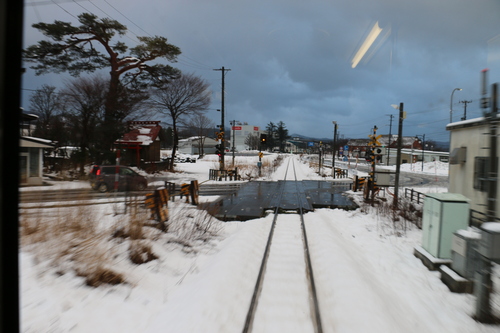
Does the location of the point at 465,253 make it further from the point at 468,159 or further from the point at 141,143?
the point at 141,143

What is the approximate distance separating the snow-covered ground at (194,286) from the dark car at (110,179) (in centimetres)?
1104

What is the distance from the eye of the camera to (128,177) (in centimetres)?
1905

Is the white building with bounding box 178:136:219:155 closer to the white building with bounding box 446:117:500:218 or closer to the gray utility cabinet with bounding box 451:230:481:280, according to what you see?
the white building with bounding box 446:117:500:218

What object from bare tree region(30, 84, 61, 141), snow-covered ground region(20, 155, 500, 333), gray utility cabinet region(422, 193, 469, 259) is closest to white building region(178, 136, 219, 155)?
bare tree region(30, 84, 61, 141)

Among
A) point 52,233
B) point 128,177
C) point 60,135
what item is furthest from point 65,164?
point 52,233

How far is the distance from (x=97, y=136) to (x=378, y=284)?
74.1 ft

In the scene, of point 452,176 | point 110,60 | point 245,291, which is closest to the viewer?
point 245,291

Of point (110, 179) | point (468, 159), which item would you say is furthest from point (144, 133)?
point (468, 159)

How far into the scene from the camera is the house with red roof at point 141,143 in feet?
98.7

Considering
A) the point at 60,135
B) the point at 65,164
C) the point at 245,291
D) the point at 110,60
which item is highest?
the point at 110,60

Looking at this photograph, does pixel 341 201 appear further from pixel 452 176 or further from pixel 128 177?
pixel 128 177

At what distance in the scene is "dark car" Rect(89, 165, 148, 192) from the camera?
17375 mm

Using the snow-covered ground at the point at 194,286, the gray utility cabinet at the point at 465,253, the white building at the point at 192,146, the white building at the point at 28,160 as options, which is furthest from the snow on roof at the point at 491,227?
the white building at the point at 192,146

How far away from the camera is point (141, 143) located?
3139 cm
